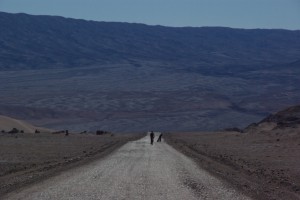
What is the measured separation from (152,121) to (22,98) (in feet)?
160

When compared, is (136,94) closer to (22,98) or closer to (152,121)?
(22,98)

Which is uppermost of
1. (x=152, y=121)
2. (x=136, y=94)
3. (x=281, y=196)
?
(x=136, y=94)

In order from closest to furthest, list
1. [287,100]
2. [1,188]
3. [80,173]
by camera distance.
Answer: [1,188] < [80,173] < [287,100]

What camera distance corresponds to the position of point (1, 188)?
63.0 ft

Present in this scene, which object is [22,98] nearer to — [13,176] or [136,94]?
[136,94]

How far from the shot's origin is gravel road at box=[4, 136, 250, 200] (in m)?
17.2

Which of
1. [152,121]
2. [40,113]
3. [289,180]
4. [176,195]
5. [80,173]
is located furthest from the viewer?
[40,113]

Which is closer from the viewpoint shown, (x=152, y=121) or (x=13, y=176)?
(x=13, y=176)

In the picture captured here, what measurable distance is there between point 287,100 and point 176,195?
553ft

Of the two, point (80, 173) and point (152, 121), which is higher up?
point (152, 121)

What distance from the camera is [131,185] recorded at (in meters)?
19.8

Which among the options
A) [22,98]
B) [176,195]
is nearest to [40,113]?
[22,98]

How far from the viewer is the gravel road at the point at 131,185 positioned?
17188 mm

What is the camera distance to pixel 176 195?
1742 cm
